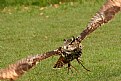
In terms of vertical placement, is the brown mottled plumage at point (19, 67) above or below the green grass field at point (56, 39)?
above

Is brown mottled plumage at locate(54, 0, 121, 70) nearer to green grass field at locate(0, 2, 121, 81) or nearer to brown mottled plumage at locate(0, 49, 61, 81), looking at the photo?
brown mottled plumage at locate(0, 49, 61, 81)

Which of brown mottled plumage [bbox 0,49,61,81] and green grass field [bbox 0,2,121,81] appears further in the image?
green grass field [bbox 0,2,121,81]

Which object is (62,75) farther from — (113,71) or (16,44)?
(16,44)

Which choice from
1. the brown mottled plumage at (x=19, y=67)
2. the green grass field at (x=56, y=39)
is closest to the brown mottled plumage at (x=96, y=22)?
the brown mottled plumage at (x=19, y=67)

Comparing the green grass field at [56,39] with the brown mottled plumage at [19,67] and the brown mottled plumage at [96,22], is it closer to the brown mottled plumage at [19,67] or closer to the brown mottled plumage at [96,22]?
the brown mottled plumage at [96,22]

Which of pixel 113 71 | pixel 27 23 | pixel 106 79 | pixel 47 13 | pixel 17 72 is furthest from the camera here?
pixel 47 13

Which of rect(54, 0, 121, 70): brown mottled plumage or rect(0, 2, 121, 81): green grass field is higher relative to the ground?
rect(54, 0, 121, 70): brown mottled plumage

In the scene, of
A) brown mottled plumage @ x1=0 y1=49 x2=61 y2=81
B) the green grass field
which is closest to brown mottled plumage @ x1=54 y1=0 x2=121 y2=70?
brown mottled plumage @ x1=0 y1=49 x2=61 y2=81

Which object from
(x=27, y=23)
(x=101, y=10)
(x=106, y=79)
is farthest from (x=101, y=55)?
(x=101, y=10)
